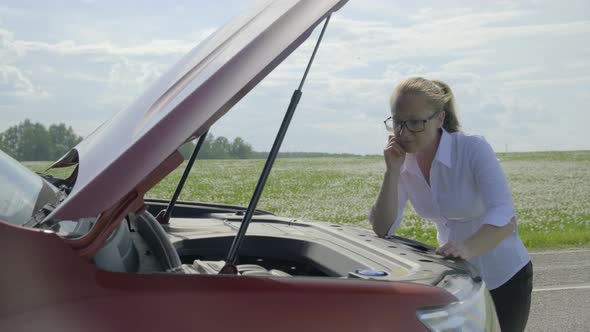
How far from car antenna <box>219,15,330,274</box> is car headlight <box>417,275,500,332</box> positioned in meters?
0.54

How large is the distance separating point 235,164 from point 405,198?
4044 centimetres

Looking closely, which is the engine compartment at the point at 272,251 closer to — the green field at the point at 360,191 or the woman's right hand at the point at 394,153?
the woman's right hand at the point at 394,153

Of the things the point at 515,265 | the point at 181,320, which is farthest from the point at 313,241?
the point at 181,320

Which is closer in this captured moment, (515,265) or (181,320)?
(181,320)

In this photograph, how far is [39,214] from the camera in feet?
7.38

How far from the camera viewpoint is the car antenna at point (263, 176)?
7.24 ft

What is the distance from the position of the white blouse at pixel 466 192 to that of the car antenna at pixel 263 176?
1.21 m

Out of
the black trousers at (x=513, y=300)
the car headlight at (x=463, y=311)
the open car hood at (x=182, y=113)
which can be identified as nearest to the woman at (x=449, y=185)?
the black trousers at (x=513, y=300)

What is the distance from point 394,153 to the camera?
3.46 m

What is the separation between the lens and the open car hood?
5.82 ft

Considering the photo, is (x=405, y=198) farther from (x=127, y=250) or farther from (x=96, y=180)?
(x=96, y=180)

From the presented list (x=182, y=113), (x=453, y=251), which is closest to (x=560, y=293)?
(x=453, y=251)

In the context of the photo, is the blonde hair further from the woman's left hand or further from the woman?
the woman's left hand

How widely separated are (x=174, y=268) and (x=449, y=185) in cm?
160
